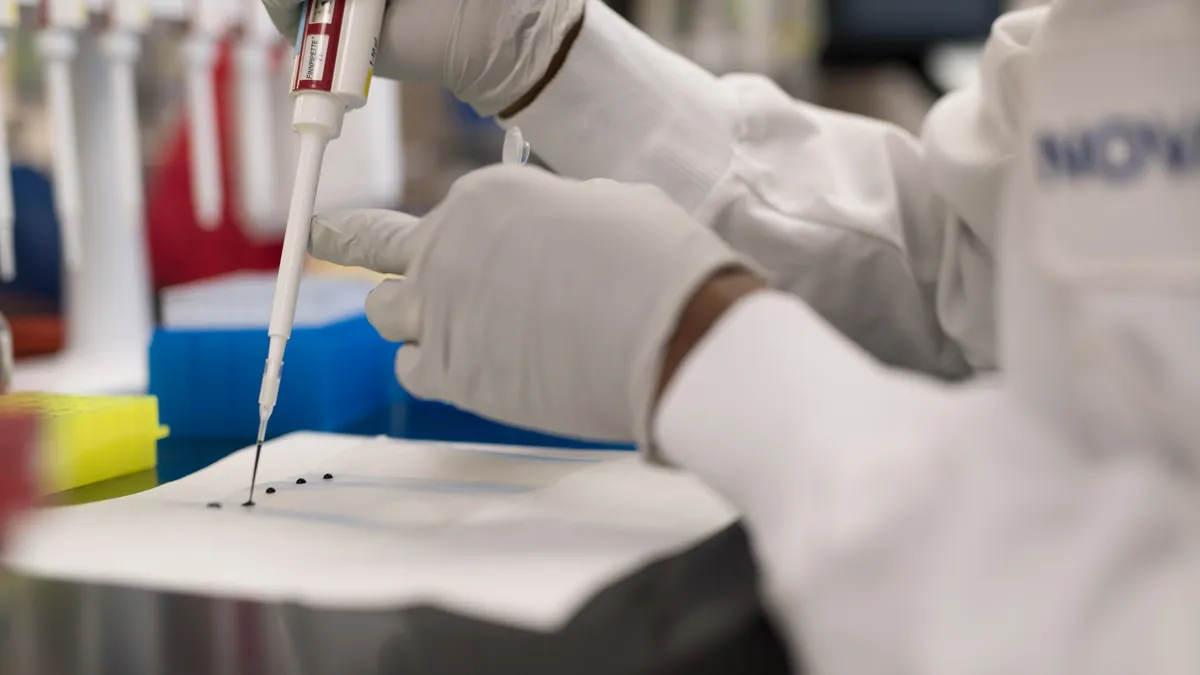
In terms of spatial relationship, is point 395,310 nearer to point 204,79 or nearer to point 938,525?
point 938,525

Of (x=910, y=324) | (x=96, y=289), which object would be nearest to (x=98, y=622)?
(x=910, y=324)

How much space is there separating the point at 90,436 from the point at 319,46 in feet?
1.05

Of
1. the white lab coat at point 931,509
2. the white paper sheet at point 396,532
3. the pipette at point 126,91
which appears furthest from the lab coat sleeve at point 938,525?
the pipette at point 126,91

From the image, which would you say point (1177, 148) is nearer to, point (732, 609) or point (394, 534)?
point (732, 609)

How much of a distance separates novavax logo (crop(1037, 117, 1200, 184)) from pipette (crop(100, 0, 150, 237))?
1.07 meters

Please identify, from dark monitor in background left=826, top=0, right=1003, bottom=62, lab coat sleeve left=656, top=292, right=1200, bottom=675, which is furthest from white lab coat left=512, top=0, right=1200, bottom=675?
dark monitor in background left=826, top=0, right=1003, bottom=62

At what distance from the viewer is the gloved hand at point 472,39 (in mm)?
839

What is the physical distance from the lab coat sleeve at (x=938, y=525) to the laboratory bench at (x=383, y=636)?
5 cm

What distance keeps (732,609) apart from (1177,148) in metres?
0.27

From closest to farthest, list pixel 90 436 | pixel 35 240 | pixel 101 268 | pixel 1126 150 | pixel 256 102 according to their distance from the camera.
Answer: pixel 1126 150, pixel 90 436, pixel 101 268, pixel 256 102, pixel 35 240

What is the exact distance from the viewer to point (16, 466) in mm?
646

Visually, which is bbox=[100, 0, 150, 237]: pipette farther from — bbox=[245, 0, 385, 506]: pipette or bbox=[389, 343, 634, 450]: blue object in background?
bbox=[245, 0, 385, 506]: pipette

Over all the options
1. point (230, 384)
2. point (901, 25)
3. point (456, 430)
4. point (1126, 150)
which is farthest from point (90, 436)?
point (901, 25)

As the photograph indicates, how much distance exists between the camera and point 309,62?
0.74 m
